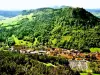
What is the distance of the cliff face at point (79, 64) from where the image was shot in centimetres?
14100

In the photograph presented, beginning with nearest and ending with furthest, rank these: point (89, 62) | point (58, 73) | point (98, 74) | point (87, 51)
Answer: point (58, 73), point (98, 74), point (89, 62), point (87, 51)

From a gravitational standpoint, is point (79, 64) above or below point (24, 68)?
below

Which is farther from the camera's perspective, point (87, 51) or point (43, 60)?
point (87, 51)

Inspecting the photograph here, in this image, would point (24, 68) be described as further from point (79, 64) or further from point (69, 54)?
point (69, 54)

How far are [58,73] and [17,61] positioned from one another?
78.6 feet

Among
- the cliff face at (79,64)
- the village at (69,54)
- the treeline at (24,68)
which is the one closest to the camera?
the treeline at (24,68)

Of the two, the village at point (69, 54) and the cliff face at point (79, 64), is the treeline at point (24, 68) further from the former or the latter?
the village at point (69, 54)

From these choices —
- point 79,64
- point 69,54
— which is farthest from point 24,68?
point 69,54

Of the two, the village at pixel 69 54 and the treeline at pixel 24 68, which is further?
the village at pixel 69 54

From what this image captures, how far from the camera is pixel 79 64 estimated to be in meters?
146

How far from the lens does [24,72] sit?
122 meters

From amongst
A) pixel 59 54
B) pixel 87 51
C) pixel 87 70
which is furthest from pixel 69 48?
pixel 87 70

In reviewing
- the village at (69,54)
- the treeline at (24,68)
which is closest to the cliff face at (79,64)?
the village at (69,54)

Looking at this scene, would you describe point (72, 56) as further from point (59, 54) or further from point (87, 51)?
point (87, 51)
